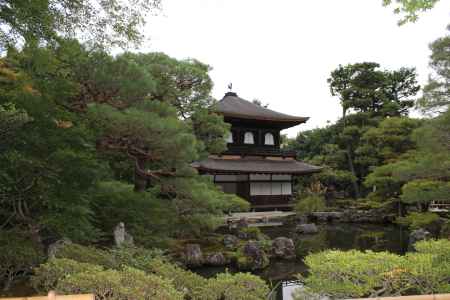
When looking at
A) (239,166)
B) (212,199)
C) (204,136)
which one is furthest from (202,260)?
(239,166)

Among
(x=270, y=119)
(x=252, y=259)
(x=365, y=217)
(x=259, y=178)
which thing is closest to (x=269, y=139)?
(x=270, y=119)

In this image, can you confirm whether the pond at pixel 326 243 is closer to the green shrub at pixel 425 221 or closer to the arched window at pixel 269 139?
the green shrub at pixel 425 221

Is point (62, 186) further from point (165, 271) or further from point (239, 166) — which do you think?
point (239, 166)

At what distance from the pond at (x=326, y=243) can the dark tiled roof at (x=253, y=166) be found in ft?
11.4

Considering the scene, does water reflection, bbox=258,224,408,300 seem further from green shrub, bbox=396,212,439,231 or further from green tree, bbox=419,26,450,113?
Answer: green tree, bbox=419,26,450,113

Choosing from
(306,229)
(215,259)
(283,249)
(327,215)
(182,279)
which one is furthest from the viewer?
(327,215)

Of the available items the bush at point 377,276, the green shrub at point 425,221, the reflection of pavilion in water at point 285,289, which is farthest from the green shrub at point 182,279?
the green shrub at point 425,221

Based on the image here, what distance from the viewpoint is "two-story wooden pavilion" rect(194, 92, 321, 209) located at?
20.0m

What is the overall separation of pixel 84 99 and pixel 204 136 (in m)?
6.38

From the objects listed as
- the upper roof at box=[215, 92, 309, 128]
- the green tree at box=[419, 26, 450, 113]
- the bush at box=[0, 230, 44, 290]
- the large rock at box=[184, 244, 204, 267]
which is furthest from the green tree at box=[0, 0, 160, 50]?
the upper roof at box=[215, 92, 309, 128]

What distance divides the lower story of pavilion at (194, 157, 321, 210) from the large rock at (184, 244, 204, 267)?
825cm

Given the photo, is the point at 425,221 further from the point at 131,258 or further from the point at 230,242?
the point at 131,258

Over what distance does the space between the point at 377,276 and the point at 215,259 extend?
7221 mm

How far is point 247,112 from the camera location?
70.6 ft
